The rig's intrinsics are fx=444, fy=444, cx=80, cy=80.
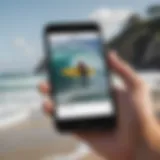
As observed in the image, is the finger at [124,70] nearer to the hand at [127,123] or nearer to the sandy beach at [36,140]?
the hand at [127,123]

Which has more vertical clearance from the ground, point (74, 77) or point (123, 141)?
point (74, 77)

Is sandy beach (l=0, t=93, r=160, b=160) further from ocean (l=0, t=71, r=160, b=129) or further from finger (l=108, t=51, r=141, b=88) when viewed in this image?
finger (l=108, t=51, r=141, b=88)

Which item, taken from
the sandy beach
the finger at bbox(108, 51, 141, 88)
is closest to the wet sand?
the sandy beach

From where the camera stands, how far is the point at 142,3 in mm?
658

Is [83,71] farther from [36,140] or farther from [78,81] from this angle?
[36,140]

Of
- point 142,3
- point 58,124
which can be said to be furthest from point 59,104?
point 142,3

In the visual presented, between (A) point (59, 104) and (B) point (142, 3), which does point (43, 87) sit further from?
(B) point (142, 3)

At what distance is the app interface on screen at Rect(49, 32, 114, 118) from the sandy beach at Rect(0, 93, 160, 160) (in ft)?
0.13

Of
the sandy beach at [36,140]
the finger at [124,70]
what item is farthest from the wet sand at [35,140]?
the finger at [124,70]

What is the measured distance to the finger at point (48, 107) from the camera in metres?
0.60

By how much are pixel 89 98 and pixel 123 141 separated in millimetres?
86

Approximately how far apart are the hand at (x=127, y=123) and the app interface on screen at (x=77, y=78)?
1.0 inches

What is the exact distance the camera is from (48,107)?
0.60m

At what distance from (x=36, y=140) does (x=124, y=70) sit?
0.16 meters
